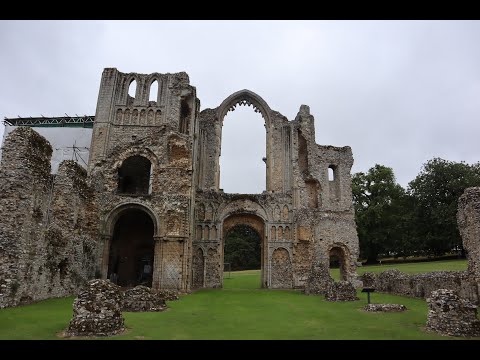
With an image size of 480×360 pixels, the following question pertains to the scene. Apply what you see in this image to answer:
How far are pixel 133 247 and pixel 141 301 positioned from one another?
41.9ft

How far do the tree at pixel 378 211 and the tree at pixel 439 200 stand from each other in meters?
1.95

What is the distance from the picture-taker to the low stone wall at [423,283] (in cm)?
1244

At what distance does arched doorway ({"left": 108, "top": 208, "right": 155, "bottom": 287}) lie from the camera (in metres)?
22.6

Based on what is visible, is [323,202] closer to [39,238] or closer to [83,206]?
[83,206]

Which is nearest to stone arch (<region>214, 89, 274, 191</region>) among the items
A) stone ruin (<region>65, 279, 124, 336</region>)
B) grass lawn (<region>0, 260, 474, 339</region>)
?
grass lawn (<region>0, 260, 474, 339</region>)

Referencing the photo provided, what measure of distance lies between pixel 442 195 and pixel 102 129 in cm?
3296

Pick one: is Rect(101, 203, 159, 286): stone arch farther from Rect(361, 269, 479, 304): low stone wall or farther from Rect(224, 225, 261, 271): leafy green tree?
Rect(224, 225, 261, 271): leafy green tree

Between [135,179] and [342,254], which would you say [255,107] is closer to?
[135,179]

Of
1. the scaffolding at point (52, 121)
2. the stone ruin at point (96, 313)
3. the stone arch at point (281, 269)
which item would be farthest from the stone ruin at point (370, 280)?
the scaffolding at point (52, 121)

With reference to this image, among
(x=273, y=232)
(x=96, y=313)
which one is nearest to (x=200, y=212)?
(x=273, y=232)

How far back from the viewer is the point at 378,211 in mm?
39281

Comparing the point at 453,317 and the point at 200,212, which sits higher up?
the point at 200,212
